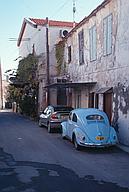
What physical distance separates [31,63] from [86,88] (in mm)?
15630

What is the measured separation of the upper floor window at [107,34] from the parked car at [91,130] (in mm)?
4203

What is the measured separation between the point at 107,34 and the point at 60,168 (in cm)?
990

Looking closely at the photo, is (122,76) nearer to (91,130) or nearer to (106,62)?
(106,62)

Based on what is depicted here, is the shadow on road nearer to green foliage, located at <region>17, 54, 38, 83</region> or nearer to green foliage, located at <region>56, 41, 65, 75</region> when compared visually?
green foliage, located at <region>56, 41, 65, 75</region>

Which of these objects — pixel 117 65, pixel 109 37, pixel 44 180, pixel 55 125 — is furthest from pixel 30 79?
pixel 44 180

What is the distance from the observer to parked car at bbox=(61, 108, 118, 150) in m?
13.9

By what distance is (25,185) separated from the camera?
8.38 meters

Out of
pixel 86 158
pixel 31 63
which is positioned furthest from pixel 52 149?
pixel 31 63

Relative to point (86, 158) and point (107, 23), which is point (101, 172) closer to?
point (86, 158)

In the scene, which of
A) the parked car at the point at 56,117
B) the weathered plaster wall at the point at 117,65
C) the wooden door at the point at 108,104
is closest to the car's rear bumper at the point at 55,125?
the parked car at the point at 56,117

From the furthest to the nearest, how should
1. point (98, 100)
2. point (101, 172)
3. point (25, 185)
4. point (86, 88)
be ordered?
point (86, 88) → point (98, 100) → point (101, 172) → point (25, 185)

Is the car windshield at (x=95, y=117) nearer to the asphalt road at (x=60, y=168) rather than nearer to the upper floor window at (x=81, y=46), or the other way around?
the asphalt road at (x=60, y=168)

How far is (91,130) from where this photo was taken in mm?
14203

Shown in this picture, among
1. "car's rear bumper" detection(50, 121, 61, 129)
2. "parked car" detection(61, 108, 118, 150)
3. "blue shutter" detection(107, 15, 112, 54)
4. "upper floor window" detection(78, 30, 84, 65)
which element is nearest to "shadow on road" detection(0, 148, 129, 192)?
"parked car" detection(61, 108, 118, 150)
